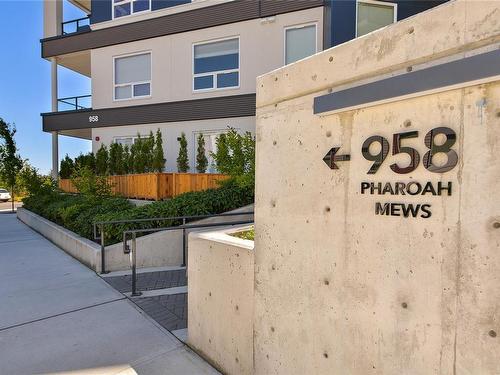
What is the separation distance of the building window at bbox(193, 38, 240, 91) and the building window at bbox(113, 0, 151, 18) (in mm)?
3121

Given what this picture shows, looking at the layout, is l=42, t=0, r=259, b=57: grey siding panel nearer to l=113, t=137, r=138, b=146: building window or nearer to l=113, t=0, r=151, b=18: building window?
l=113, t=0, r=151, b=18: building window

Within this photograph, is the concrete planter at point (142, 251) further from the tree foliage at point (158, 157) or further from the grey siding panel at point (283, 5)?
the grey siding panel at point (283, 5)

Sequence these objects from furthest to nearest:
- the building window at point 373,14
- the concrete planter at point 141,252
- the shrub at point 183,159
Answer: the shrub at point 183,159
the building window at point 373,14
the concrete planter at point 141,252

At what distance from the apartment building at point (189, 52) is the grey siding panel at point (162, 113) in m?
0.04

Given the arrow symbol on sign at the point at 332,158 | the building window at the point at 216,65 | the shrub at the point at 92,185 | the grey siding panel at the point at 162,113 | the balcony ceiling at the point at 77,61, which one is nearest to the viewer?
the arrow symbol on sign at the point at 332,158

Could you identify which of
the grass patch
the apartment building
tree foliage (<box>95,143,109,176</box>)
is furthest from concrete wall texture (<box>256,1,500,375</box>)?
tree foliage (<box>95,143,109,176</box>)

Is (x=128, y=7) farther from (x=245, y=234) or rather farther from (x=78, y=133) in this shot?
(x=245, y=234)

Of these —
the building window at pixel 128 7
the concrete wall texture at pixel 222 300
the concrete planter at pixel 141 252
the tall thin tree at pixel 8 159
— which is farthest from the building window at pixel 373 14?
the tall thin tree at pixel 8 159

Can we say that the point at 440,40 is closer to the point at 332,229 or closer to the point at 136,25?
the point at 332,229

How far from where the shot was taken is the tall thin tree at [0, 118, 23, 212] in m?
20.6

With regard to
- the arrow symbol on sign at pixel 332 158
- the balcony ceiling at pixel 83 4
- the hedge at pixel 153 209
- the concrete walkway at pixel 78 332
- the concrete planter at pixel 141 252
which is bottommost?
the concrete walkway at pixel 78 332

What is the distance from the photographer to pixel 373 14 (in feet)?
40.1

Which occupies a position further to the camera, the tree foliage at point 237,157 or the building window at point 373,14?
the building window at point 373,14

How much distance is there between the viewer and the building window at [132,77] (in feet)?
48.1
